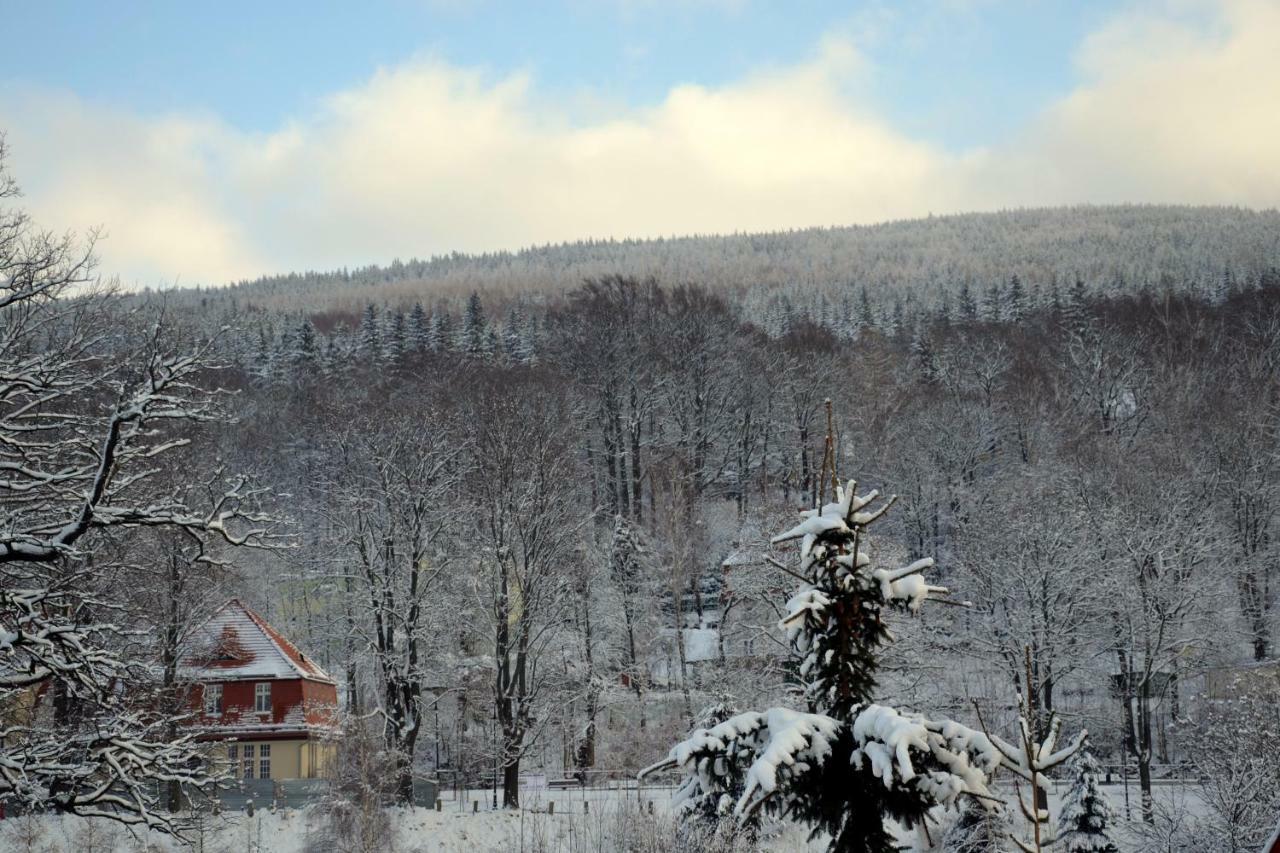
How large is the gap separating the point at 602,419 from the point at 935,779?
54582mm

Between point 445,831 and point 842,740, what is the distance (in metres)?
24.7

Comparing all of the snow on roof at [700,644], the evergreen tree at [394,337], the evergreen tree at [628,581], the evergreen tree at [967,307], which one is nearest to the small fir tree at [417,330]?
the evergreen tree at [394,337]

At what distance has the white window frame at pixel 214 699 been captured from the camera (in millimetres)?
39025

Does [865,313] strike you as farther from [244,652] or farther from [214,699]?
[214,699]

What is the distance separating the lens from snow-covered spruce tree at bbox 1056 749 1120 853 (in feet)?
80.4

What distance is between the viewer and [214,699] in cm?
3962

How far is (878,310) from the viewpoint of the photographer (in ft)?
337

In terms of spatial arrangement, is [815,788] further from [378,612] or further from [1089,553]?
[1089,553]

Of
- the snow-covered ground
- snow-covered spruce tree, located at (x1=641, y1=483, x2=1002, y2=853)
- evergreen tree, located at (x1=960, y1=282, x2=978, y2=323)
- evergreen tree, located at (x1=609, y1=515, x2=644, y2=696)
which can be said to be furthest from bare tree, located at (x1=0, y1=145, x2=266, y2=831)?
evergreen tree, located at (x1=960, y1=282, x2=978, y2=323)

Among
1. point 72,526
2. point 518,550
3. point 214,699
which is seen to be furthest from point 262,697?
point 72,526

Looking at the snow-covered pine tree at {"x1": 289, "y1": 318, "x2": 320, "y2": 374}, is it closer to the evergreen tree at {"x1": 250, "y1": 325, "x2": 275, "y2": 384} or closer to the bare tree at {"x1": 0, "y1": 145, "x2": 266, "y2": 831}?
the evergreen tree at {"x1": 250, "y1": 325, "x2": 275, "y2": 384}

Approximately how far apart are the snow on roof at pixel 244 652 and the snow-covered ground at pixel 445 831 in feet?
30.9

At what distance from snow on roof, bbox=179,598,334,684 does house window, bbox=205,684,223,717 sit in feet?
1.73

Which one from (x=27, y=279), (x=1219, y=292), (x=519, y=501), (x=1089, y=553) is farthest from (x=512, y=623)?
(x=1219, y=292)
